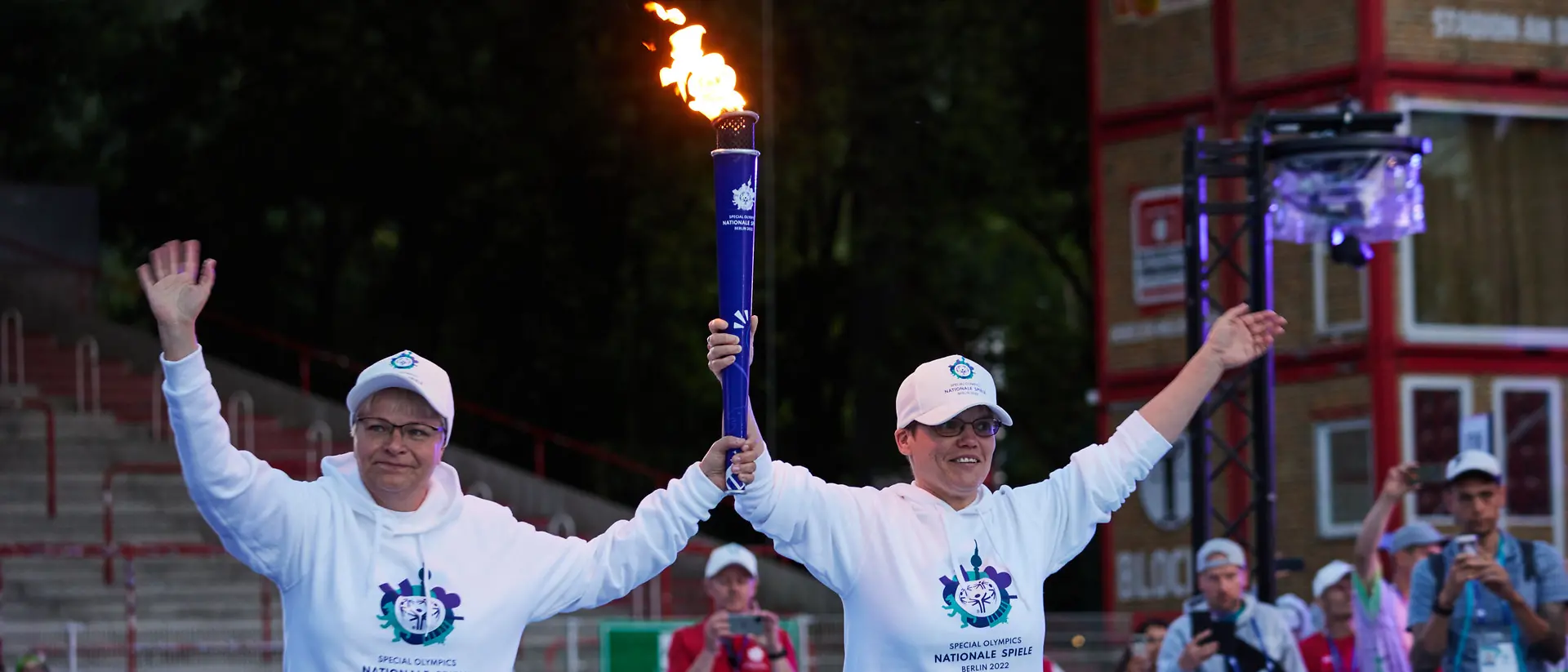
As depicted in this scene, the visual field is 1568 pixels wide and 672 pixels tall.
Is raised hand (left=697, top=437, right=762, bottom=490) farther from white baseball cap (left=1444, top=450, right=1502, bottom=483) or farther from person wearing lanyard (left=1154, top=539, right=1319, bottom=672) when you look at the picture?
person wearing lanyard (left=1154, top=539, right=1319, bottom=672)

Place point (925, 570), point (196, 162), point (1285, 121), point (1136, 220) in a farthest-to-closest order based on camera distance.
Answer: point (196, 162)
point (1136, 220)
point (1285, 121)
point (925, 570)

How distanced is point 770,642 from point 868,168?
764 inches

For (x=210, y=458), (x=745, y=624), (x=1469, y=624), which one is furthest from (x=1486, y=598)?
(x=210, y=458)

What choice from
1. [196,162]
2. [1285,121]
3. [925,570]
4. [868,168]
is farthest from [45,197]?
[925,570]

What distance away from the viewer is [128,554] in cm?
1978

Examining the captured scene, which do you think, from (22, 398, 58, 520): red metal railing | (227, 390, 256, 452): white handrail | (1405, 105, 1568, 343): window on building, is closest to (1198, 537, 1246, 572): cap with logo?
(1405, 105, 1568, 343): window on building

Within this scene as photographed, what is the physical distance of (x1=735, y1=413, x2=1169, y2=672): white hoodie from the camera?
6.80m

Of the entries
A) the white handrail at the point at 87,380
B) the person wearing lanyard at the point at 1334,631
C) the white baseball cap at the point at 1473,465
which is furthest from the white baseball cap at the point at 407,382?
the white handrail at the point at 87,380

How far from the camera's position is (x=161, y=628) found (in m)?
20.2

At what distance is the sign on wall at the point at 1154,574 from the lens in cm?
2547

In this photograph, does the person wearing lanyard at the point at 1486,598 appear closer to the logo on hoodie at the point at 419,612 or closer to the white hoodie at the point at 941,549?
the white hoodie at the point at 941,549

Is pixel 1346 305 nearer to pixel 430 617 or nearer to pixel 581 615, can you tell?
pixel 581 615

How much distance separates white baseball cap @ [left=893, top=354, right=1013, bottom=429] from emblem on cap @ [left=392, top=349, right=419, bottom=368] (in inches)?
57.1

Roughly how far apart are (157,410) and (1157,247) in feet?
34.9
